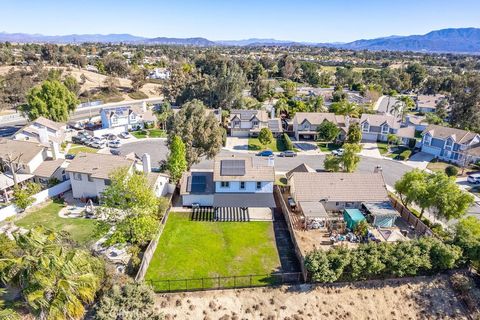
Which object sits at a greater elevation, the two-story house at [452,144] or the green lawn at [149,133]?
the two-story house at [452,144]

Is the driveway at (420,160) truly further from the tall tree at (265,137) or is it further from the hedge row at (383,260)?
the hedge row at (383,260)

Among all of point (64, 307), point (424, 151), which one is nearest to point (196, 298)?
point (64, 307)

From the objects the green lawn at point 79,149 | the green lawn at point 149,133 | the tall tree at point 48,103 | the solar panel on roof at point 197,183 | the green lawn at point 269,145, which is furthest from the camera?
the green lawn at point 149,133

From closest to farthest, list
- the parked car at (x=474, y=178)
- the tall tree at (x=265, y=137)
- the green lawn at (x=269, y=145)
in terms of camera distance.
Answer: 1. the parked car at (x=474, y=178)
2. the tall tree at (x=265, y=137)
3. the green lawn at (x=269, y=145)

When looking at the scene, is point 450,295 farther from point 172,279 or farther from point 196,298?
point 172,279

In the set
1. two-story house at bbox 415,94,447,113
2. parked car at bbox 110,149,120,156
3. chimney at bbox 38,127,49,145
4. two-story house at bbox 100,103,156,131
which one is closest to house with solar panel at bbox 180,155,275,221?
parked car at bbox 110,149,120,156

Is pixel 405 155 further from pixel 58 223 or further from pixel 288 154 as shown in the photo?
pixel 58 223

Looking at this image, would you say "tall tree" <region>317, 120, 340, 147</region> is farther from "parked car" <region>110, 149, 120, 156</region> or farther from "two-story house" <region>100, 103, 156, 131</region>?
"two-story house" <region>100, 103, 156, 131</region>

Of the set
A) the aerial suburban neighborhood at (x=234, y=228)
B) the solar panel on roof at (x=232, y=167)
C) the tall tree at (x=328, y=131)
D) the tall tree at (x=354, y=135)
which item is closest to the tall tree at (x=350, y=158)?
the aerial suburban neighborhood at (x=234, y=228)
